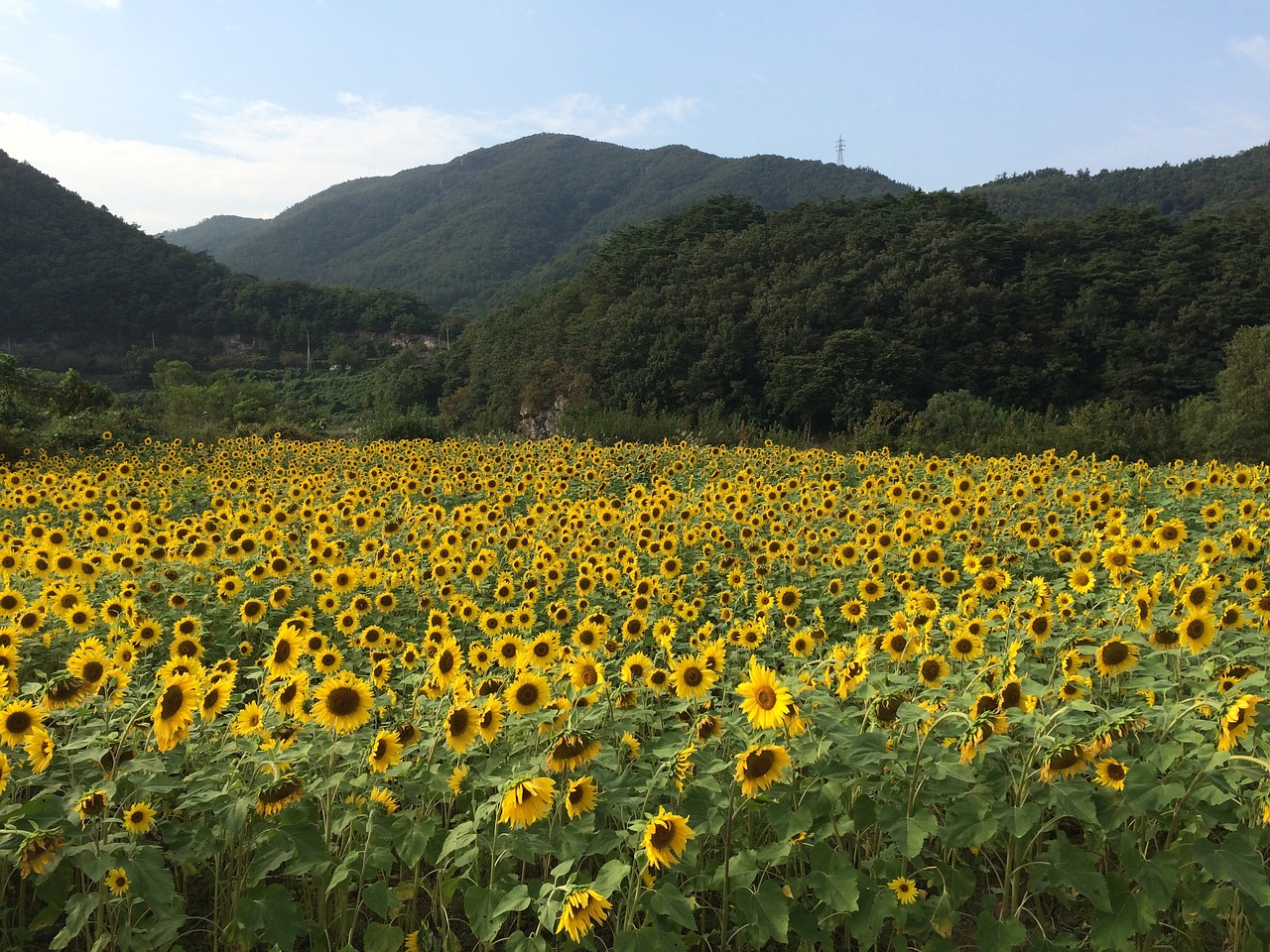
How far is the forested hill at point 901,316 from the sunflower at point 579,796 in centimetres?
4102

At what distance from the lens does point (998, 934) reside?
2195mm

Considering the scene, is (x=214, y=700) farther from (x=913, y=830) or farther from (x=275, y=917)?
(x=913, y=830)

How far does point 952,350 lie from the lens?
49.1 meters

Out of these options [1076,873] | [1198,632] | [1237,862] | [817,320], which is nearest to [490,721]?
[1076,873]

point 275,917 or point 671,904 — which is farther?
point 275,917

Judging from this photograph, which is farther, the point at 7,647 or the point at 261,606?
the point at 261,606

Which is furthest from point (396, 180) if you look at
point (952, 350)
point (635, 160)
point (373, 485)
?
point (373, 485)

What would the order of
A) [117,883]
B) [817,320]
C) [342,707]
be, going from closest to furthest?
[117,883] < [342,707] < [817,320]

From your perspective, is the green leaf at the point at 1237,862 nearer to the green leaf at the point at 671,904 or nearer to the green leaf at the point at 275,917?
the green leaf at the point at 671,904

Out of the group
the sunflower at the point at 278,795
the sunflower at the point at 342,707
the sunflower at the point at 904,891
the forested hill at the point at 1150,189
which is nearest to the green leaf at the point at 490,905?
the sunflower at the point at 278,795

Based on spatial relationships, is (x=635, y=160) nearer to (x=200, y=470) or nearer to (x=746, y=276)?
(x=746, y=276)

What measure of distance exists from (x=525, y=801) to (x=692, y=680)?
846 mm

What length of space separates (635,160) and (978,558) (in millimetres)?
185646

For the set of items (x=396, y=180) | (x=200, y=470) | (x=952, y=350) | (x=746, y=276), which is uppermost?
(x=396, y=180)
